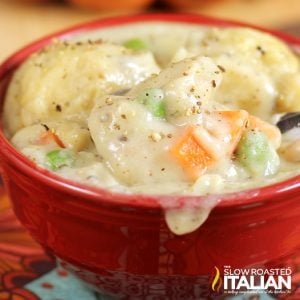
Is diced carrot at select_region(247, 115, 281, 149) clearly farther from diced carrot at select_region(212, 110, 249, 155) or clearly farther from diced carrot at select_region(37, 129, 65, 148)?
diced carrot at select_region(37, 129, 65, 148)

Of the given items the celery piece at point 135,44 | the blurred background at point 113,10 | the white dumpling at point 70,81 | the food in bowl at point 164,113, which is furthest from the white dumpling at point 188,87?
the blurred background at point 113,10

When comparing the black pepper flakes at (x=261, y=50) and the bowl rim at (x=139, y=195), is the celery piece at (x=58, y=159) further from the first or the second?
the black pepper flakes at (x=261, y=50)

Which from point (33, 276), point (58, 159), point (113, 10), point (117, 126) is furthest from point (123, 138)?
point (113, 10)

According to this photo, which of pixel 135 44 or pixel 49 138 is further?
pixel 135 44

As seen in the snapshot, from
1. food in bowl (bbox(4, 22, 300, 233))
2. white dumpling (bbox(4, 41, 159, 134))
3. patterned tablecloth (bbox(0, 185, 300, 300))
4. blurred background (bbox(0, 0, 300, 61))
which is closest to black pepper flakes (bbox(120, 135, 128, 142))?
food in bowl (bbox(4, 22, 300, 233))

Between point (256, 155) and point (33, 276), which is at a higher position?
point (256, 155)

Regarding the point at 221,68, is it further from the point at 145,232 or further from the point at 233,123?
the point at 145,232
